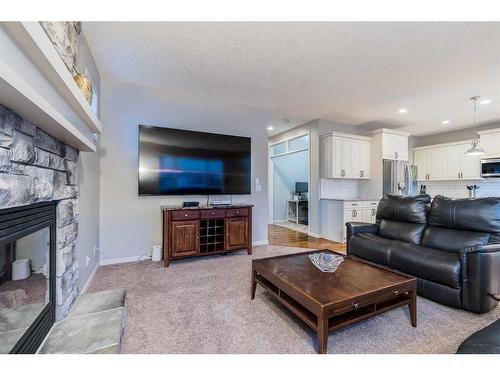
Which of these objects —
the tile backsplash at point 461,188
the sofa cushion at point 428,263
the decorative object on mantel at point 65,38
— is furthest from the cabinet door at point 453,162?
the decorative object on mantel at point 65,38

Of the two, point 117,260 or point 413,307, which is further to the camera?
point 117,260

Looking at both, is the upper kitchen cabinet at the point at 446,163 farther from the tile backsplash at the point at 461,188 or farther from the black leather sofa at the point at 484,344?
the black leather sofa at the point at 484,344

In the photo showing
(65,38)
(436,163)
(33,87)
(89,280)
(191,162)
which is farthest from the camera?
(436,163)

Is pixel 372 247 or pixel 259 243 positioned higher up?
pixel 372 247

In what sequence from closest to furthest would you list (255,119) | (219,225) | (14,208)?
(14,208), (219,225), (255,119)

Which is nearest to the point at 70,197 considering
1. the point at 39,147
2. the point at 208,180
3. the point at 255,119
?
the point at 39,147

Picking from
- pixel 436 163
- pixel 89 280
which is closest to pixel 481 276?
pixel 89 280

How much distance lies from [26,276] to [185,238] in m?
1.95

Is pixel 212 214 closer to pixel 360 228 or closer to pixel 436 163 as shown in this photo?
pixel 360 228

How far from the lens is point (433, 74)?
10.1ft

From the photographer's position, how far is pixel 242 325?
1799 millimetres

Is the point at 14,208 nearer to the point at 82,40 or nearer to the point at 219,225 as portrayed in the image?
the point at 82,40

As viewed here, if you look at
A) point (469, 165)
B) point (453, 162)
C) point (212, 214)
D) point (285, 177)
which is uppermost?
point (453, 162)
